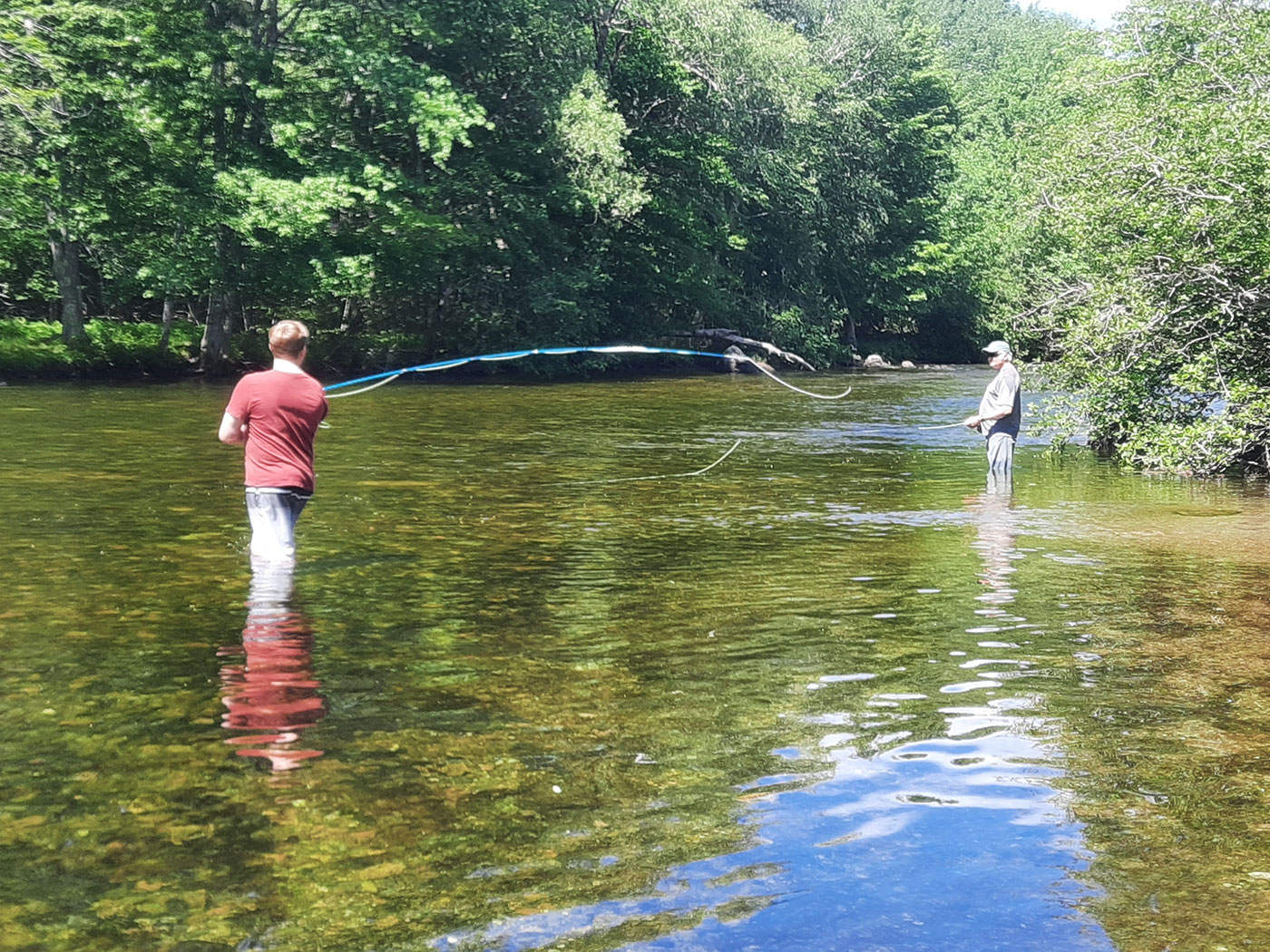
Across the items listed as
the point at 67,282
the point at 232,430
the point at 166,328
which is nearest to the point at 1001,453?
the point at 232,430

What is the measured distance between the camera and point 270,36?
1516 inches

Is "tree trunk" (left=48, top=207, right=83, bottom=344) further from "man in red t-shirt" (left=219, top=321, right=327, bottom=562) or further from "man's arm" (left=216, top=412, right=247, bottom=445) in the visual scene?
"man's arm" (left=216, top=412, right=247, bottom=445)

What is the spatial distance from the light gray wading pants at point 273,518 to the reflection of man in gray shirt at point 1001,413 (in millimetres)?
8620

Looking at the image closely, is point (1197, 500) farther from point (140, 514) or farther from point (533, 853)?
point (533, 853)

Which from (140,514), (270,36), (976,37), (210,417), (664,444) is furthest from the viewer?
(976,37)

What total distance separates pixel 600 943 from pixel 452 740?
7.41ft

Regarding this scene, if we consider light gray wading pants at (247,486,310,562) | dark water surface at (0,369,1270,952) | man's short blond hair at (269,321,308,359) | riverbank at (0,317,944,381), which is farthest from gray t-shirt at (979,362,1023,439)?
riverbank at (0,317,944,381)

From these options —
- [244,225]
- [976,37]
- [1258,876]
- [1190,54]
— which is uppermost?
[976,37]

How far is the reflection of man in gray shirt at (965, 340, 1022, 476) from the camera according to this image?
54.0ft

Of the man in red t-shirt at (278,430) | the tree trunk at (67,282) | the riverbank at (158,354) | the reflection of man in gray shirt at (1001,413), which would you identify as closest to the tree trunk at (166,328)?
the riverbank at (158,354)

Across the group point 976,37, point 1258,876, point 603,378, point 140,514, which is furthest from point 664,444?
point 976,37

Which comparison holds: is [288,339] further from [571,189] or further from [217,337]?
[571,189]

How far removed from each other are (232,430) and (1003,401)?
31.8 feet

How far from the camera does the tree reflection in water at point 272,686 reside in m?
6.34
